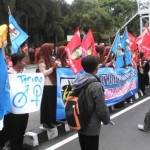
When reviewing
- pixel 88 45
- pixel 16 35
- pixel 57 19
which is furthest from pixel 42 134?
pixel 57 19

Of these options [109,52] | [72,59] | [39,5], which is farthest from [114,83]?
[39,5]

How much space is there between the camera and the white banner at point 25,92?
690 cm

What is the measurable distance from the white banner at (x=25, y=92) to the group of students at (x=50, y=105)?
4.8 inches

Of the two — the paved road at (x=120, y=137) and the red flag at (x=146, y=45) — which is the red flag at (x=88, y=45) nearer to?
the paved road at (x=120, y=137)

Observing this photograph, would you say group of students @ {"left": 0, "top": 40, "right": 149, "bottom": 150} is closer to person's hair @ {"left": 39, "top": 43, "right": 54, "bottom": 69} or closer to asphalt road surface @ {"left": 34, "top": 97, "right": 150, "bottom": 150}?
person's hair @ {"left": 39, "top": 43, "right": 54, "bottom": 69}

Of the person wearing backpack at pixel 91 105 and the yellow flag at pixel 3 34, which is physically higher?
the yellow flag at pixel 3 34

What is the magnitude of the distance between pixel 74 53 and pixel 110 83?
81.4 inches

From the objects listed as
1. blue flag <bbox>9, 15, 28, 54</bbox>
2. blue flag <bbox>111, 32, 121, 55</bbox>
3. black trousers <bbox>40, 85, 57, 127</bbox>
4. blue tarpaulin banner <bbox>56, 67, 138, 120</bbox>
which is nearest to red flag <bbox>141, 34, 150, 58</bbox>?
blue tarpaulin banner <bbox>56, 67, 138, 120</bbox>

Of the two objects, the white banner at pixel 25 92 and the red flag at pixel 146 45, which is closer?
the white banner at pixel 25 92

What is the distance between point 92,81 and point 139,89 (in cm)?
884

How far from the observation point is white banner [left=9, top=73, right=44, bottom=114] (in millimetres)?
6902

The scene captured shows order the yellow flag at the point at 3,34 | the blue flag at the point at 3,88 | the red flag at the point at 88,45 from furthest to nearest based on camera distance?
the red flag at the point at 88,45
the blue flag at the point at 3,88
the yellow flag at the point at 3,34

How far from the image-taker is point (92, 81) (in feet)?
18.0

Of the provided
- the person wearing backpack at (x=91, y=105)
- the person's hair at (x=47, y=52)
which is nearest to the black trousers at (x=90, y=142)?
the person wearing backpack at (x=91, y=105)
